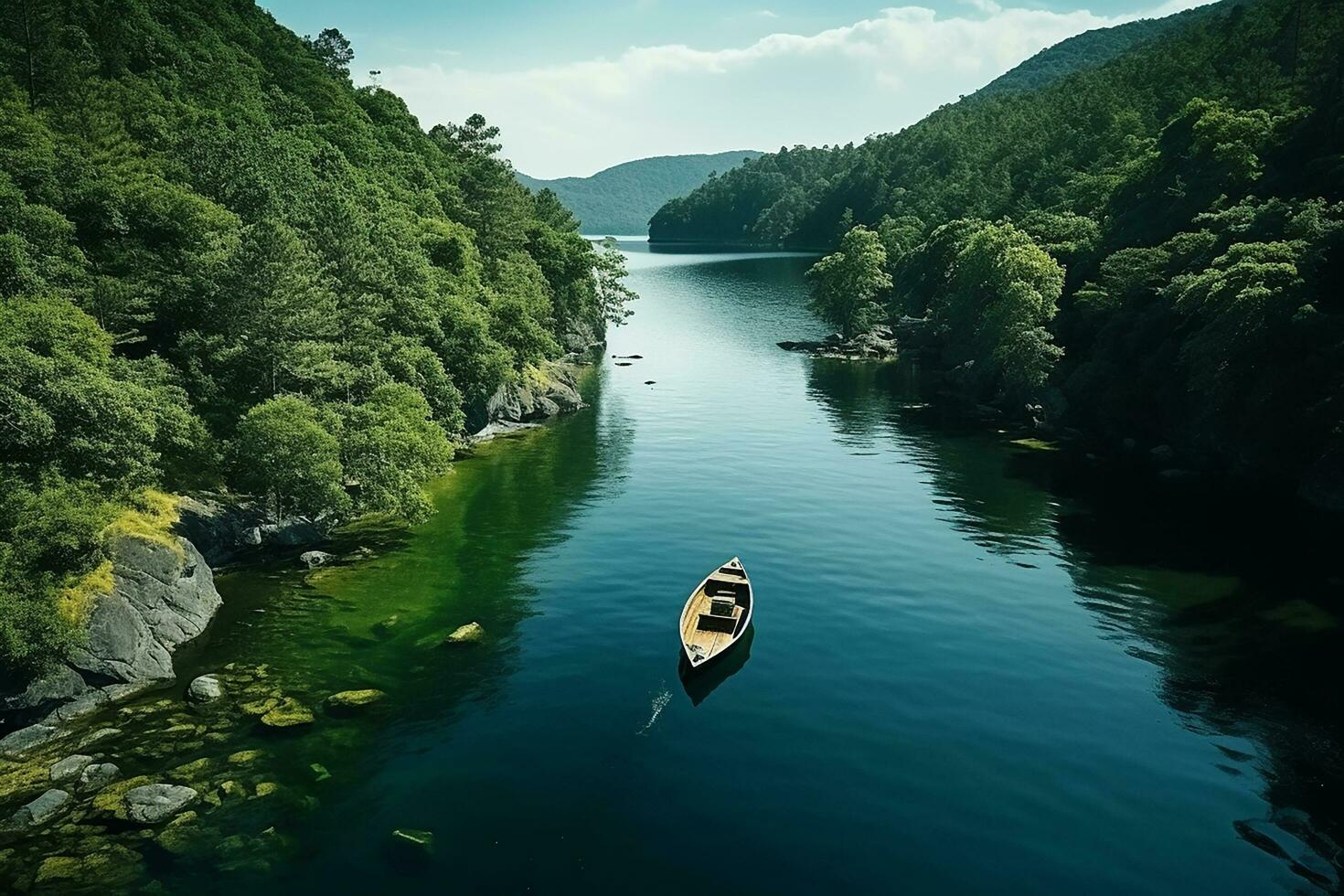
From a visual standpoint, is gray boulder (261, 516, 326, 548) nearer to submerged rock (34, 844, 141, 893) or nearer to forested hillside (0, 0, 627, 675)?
forested hillside (0, 0, 627, 675)

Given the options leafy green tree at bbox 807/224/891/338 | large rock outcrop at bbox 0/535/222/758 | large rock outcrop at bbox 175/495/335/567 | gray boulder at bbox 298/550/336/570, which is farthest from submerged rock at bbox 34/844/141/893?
leafy green tree at bbox 807/224/891/338

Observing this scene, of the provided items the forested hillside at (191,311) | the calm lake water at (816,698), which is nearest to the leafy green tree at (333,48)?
the forested hillside at (191,311)

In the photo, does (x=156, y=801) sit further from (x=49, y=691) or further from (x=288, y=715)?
(x=49, y=691)

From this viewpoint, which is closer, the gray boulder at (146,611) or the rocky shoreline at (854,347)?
the gray boulder at (146,611)

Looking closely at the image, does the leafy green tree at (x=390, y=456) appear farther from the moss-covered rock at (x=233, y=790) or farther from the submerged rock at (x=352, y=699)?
the moss-covered rock at (x=233, y=790)

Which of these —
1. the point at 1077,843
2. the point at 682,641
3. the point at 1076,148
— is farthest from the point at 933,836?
the point at 1076,148

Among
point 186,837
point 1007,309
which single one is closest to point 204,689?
point 186,837

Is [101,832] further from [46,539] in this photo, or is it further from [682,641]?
[682,641]
